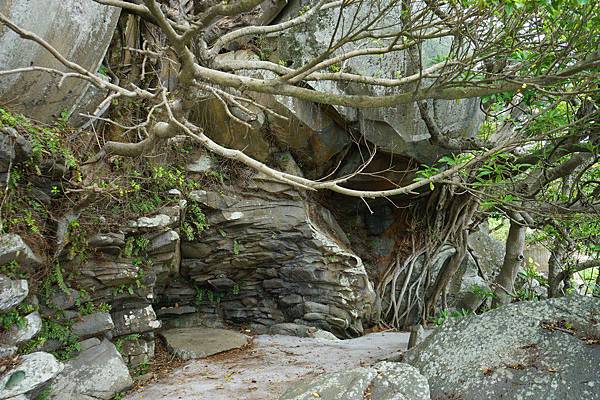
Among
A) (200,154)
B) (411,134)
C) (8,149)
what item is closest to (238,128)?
(200,154)

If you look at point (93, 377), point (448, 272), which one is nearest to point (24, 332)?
point (93, 377)

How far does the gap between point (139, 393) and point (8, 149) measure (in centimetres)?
232

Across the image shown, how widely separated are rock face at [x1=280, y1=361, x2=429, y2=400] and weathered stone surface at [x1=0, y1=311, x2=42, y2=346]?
6.68 feet

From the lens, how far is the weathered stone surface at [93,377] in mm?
3518

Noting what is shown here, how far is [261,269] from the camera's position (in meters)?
6.12

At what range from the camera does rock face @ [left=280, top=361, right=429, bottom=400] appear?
280 cm

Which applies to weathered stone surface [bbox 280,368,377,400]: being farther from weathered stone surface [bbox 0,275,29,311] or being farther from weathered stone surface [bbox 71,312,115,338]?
weathered stone surface [bbox 0,275,29,311]

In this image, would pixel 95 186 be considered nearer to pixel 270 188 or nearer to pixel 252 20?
pixel 270 188

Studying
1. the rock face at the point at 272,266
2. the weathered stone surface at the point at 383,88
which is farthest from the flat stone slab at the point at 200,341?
the weathered stone surface at the point at 383,88

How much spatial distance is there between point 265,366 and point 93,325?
1.73m

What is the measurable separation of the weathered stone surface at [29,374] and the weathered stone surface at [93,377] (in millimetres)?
426

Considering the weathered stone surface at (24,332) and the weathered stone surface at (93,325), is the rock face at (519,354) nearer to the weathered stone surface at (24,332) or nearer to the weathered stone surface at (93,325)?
the weathered stone surface at (93,325)

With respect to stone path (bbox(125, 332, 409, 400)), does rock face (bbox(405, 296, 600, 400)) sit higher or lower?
higher

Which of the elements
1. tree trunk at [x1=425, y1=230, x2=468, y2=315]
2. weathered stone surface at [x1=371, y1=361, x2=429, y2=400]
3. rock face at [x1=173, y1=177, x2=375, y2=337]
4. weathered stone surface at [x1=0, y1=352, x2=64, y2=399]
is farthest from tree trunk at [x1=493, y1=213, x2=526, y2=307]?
weathered stone surface at [x1=0, y1=352, x2=64, y2=399]
